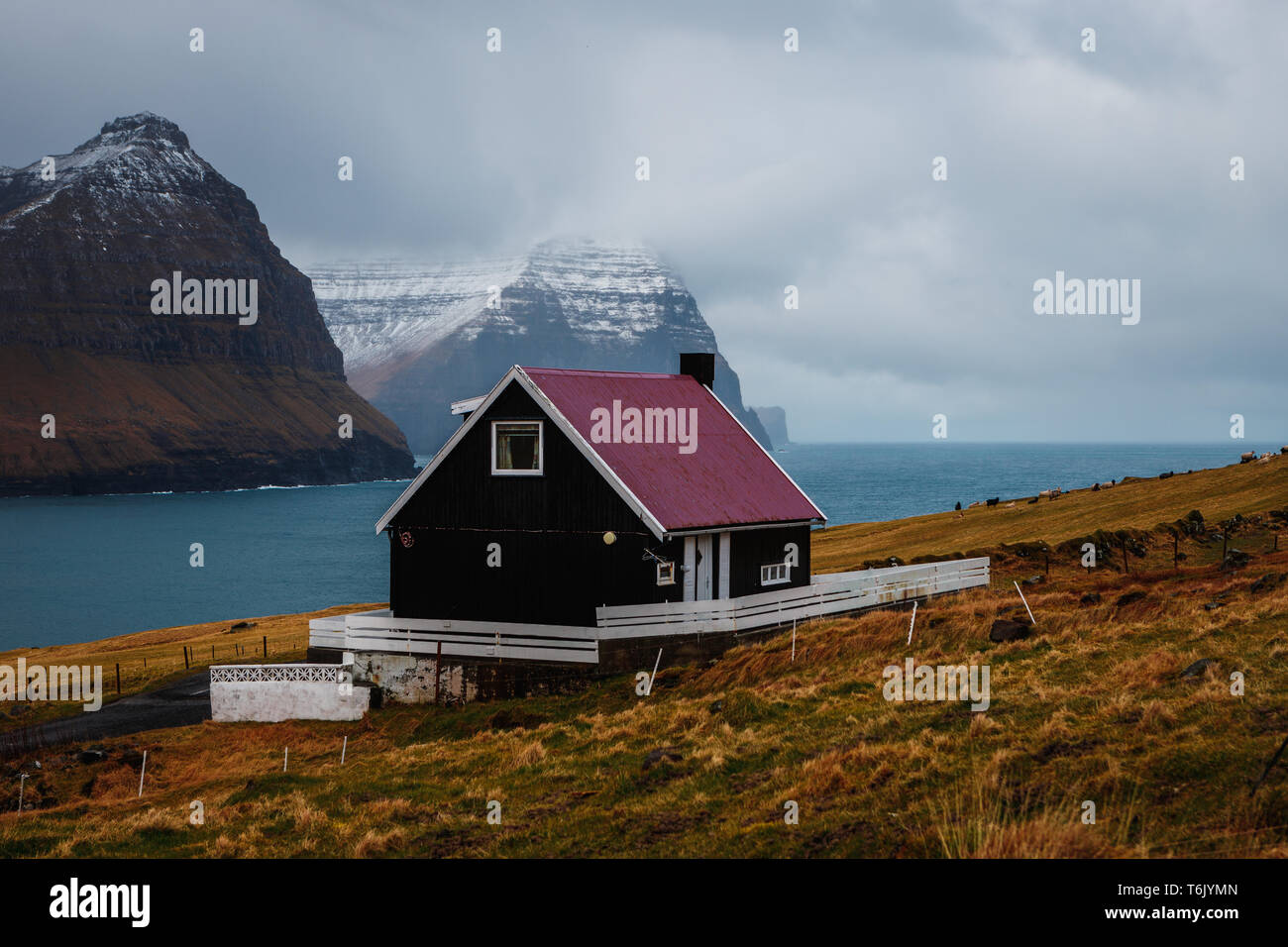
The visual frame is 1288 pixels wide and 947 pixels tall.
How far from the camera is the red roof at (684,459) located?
35469 mm

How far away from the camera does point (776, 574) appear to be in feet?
129

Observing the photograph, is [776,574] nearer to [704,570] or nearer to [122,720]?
[704,570]

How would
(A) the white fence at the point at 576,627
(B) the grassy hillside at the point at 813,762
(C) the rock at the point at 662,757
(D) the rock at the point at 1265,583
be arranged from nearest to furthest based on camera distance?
(B) the grassy hillside at the point at 813,762, (C) the rock at the point at 662,757, (D) the rock at the point at 1265,583, (A) the white fence at the point at 576,627

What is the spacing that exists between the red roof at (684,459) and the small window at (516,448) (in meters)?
1.28

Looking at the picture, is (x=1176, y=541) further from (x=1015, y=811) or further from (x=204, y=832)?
(x=204, y=832)

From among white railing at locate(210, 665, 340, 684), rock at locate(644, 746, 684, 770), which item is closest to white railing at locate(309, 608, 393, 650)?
white railing at locate(210, 665, 340, 684)

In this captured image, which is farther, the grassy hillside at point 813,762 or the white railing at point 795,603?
the white railing at point 795,603

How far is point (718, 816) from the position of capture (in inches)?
603

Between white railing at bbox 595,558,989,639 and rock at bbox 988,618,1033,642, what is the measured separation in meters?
9.40

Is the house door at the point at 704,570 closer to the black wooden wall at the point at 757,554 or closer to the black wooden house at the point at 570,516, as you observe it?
the black wooden house at the point at 570,516

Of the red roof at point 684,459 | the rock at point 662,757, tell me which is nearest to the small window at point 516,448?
the red roof at point 684,459
